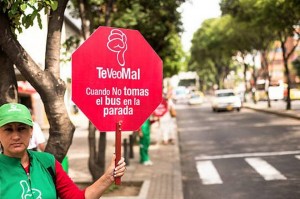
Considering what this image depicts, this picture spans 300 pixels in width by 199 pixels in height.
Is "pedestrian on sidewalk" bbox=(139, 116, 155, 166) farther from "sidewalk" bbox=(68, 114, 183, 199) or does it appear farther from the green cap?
the green cap

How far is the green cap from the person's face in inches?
2.3

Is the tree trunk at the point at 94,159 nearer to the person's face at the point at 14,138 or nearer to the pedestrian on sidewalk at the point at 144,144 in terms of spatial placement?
the pedestrian on sidewalk at the point at 144,144

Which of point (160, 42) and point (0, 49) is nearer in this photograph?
point (0, 49)

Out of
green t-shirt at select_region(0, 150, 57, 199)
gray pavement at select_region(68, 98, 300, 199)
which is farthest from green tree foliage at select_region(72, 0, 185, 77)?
green t-shirt at select_region(0, 150, 57, 199)

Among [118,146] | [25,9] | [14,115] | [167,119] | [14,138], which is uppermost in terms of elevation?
[25,9]

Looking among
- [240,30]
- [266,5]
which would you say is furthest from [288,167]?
[240,30]

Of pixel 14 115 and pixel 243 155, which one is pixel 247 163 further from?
pixel 14 115

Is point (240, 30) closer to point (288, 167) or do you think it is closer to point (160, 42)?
point (160, 42)

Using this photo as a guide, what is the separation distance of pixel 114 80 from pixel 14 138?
3.53 ft

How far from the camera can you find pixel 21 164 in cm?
266

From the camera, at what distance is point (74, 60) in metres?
3.44

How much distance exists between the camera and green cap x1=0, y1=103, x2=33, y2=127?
103 inches

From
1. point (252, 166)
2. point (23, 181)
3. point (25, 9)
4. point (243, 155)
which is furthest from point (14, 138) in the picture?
point (243, 155)

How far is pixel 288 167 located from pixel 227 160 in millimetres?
2024
